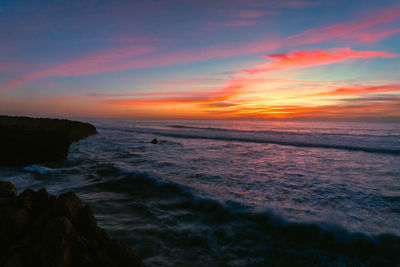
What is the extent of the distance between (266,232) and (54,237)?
3946 mm

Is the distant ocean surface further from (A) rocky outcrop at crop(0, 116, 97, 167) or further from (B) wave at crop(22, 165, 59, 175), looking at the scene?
(A) rocky outcrop at crop(0, 116, 97, 167)

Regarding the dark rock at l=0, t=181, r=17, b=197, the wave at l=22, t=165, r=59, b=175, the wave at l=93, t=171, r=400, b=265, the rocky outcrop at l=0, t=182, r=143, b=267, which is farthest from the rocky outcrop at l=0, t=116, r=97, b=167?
the rocky outcrop at l=0, t=182, r=143, b=267

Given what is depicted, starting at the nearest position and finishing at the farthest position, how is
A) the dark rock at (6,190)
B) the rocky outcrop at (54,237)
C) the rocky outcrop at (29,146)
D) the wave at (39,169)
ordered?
the rocky outcrop at (54,237) → the dark rock at (6,190) → the wave at (39,169) → the rocky outcrop at (29,146)

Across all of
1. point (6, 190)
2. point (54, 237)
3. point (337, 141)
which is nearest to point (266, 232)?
point (54, 237)

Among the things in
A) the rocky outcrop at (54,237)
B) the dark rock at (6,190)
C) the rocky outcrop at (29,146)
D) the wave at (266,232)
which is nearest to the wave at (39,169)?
the rocky outcrop at (29,146)

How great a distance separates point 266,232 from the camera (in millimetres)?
4828

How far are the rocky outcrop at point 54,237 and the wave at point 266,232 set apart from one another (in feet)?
5.17

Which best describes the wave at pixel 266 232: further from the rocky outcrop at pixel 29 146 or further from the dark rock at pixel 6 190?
the rocky outcrop at pixel 29 146

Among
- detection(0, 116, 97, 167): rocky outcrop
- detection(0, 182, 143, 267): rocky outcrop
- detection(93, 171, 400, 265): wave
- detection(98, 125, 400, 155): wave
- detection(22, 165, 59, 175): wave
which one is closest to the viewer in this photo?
detection(0, 182, 143, 267): rocky outcrop

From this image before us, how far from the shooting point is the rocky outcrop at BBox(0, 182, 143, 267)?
9.02ft

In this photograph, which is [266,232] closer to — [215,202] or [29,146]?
[215,202]

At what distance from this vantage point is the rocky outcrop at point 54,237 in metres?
2.75

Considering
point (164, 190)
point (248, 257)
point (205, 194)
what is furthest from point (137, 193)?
point (248, 257)

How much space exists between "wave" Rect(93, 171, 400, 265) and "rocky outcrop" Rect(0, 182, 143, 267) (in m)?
1.58
